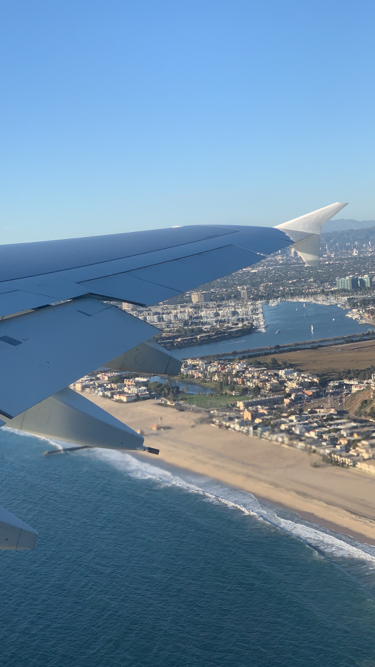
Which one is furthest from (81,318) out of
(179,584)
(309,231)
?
(179,584)

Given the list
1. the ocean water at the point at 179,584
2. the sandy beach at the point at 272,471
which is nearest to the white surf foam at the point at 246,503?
the ocean water at the point at 179,584

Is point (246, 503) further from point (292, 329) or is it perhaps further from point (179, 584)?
point (292, 329)

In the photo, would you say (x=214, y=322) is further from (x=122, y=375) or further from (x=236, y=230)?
(x=236, y=230)

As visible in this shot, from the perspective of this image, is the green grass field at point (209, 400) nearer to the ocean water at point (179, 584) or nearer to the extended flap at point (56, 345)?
the ocean water at point (179, 584)

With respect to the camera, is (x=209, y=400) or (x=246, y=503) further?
(x=209, y=400)

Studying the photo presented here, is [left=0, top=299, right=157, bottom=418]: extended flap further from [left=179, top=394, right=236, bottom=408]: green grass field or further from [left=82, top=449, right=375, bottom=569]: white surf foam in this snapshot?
[left=179, top=394, right=236, bottom=408]: green grass field

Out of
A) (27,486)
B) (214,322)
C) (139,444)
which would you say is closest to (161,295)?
(139,444)
